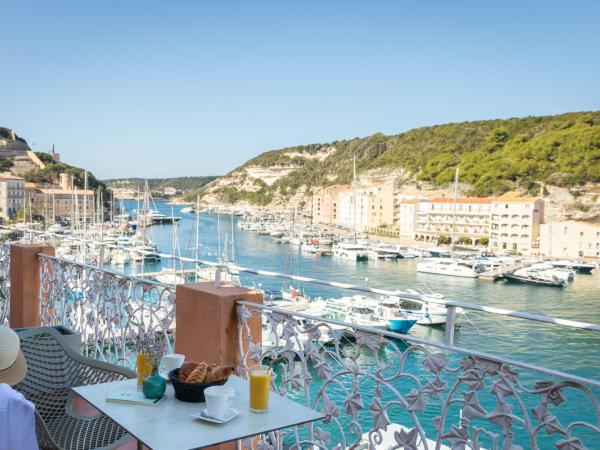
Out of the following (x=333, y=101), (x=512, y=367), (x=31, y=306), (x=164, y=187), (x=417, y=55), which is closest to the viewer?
(x=512, y=367)

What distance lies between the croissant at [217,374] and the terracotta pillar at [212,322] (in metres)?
0.76

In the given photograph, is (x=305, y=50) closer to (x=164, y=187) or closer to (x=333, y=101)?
(x=333, y=101)

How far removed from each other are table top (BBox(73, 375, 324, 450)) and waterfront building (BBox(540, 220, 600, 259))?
6473 centimetres

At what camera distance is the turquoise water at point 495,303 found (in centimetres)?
2402

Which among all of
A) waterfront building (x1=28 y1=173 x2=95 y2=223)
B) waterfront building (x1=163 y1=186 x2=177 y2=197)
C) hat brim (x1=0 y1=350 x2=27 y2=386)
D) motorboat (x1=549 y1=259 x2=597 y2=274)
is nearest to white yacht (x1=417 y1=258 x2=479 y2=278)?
motorboat (x1=549 y1=259 x2=597 y2=274)

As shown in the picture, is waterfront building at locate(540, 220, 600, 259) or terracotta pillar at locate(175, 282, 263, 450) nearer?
terracotta pillar at locate(175, 282, 263, 450)

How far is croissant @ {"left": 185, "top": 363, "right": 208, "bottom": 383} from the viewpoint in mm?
1918

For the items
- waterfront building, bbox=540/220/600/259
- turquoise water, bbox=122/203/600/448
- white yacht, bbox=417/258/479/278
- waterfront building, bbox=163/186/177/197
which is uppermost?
waterfront building, bbox=163/186/177/197

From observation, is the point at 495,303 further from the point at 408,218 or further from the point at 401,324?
the point at 408,218

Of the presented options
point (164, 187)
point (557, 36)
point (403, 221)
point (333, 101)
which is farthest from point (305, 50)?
point (164, 187)

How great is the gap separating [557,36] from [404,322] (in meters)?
65.8

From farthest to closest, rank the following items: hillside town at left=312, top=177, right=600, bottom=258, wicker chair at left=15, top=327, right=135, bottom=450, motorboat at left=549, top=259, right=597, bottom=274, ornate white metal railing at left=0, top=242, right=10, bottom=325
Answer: hillside town at left=312, top=177, right=600, bottom=258, motorboat at left=549, top=259, right=597, bottom=274, ornate white metal railing at left=0, top=242, right=10, bottom=325, wicker chair at left=15, top=327, right=135, bottom=450

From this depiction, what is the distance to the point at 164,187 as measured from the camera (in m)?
162

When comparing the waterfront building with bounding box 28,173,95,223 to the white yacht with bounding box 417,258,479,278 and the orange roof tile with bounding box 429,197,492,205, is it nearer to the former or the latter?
the white yacht with bounding box 417,258,479,278
